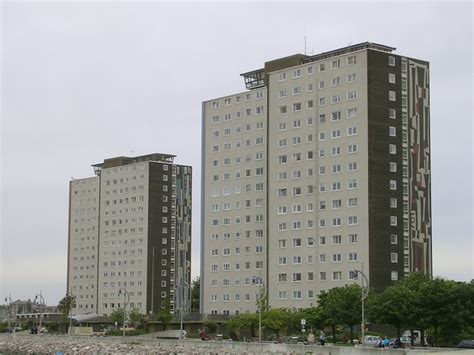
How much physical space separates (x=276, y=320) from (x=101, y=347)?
22375 mm

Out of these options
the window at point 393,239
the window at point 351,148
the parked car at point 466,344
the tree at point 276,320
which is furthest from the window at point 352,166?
the parked car at point 466,344

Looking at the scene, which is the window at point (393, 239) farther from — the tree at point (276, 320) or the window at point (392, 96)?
the tree at point (276, 320)

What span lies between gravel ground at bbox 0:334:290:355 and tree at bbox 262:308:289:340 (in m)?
16.2

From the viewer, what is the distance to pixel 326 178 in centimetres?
12862

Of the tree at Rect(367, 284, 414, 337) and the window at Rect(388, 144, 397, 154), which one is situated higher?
the window at Rect(388, 144, 397, 154)

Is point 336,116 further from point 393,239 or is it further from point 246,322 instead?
point 246,322

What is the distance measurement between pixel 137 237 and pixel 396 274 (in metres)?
84.9

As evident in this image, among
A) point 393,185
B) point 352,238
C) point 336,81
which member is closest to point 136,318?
point 352,238

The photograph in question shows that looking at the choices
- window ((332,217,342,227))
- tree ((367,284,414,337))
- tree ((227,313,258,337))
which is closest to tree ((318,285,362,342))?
tree ((367,284,414,337))

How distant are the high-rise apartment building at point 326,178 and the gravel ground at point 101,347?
22.0 metres

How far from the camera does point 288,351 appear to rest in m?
73.5

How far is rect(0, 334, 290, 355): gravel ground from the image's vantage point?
287 feet

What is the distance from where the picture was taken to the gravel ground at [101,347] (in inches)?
3438

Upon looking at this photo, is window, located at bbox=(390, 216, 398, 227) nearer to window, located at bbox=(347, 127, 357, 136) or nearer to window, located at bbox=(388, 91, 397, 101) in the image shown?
window, located at bbox=(347, 127, 357, 136)
